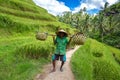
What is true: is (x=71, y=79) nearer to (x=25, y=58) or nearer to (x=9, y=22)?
(x=25, y=58)

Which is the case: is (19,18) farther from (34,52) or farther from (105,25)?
(105,25)

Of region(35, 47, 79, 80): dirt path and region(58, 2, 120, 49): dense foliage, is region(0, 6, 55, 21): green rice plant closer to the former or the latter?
region(35, 47, 79, 80): dirt path

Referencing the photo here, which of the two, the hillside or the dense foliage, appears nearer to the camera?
the hillside

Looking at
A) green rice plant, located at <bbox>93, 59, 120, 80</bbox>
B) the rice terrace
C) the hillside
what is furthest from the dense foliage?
green rice plant, located at <bbox>93, 59, 120, 80</bbox>

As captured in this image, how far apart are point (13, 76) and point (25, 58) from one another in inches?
115

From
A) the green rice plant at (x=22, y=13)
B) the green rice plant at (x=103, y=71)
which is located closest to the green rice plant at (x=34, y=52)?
the green rice plant at (x=103, y=71)

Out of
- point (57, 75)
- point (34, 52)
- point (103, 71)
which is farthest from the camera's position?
point (103, 71)

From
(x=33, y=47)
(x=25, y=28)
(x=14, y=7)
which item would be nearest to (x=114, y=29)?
(x=14, y=7)

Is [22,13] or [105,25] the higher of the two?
[22,13]

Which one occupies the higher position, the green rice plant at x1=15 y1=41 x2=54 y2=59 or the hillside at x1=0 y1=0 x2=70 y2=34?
the hillside at x1=0 y1=0 x2=70 y2=34

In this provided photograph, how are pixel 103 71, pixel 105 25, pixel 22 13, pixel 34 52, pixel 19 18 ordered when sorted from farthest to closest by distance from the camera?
1. pixel 105 25
2. pixel 22 13
3. pixel 19 18
4. pixel 103 71
5. pixel 34 52

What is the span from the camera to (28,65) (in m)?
13.7

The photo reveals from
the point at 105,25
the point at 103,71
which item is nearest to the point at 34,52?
the point at 103,71

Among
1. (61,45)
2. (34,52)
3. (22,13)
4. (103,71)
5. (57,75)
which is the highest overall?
(22,13)
